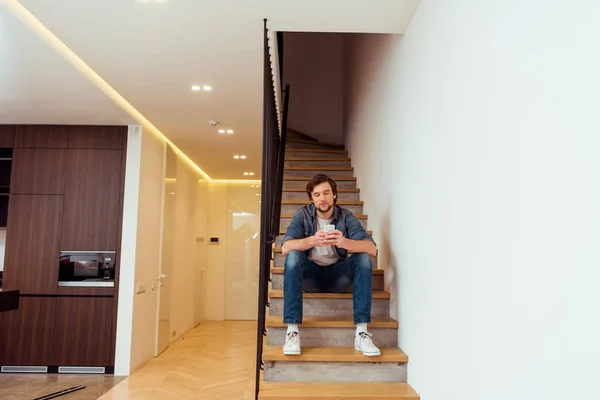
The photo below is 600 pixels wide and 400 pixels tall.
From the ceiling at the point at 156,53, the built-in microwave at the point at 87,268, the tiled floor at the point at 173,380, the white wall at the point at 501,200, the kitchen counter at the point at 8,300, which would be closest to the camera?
the white wall at the point at 501,200

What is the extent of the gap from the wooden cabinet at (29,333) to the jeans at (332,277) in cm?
305

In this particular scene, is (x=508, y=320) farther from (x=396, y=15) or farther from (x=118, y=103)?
(x=118, y=103)

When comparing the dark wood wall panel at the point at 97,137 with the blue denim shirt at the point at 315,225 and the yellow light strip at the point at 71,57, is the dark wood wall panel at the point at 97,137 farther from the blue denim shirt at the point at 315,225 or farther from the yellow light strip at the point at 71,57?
the blue denim shirt at the point at 315,225

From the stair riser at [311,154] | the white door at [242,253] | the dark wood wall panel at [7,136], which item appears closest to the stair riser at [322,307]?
the stair riser at [311,154]

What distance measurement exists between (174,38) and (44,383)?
328cm

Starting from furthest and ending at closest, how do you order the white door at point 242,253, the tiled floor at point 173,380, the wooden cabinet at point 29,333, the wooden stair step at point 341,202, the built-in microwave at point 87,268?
the white door at point 242,253 → the built-in microwave at point 87,268 → the wooden cabinet at point 29,333 → the wooden stair step at point 341,202 → the tiled floor at point 173,380

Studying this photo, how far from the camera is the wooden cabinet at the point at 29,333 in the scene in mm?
4352

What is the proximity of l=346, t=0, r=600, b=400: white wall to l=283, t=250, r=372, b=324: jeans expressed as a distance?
0.80 feet

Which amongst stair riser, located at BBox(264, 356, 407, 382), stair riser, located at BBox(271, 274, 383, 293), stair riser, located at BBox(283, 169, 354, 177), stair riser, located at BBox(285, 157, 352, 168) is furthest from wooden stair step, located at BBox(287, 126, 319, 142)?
stair riser, located at BBox(264, 356, 407, 382)

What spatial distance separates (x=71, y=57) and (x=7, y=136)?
2.10 meters

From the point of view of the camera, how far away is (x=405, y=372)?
2.45 meters

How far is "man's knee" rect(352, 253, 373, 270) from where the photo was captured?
257cm

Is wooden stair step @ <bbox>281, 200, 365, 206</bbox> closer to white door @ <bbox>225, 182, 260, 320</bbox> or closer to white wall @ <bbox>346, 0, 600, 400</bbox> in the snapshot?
white wall @ <bbox>346, 0, 600, 400</bbox>

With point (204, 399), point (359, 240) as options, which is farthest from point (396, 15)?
point (204, 399)
